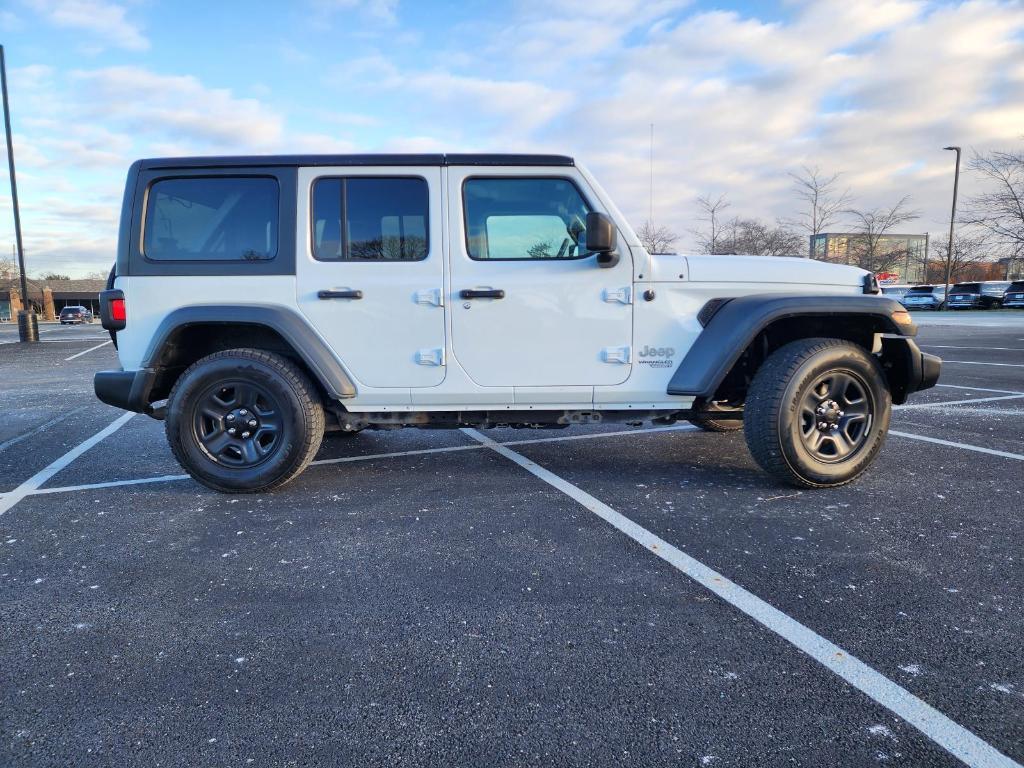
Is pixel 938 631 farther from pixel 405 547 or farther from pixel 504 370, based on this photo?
pixel 504 370

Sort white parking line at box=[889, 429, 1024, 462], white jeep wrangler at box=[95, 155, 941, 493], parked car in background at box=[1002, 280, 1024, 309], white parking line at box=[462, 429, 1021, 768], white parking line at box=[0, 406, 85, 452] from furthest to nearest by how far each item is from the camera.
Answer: parked car in background at box=[1002, 280, 1024, 309], white parking line at box=[0, 406, 85, 452], white parking line at box=[889, 429, 1024, 462], white jeep wrangler at box=[95, 155, 941, 493], white parking line at box=[462, 429, 1021, 768]

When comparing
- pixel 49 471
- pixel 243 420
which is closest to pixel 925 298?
pixel 243 420

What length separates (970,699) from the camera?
186 cm

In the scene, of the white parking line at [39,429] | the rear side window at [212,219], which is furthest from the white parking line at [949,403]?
the white parking line at [39,429]

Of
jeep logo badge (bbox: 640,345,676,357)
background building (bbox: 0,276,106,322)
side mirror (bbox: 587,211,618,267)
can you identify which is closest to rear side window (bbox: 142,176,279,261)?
side mirror (bbox: 587,211,618,267)

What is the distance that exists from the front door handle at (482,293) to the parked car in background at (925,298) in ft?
135

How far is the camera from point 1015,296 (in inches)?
1253

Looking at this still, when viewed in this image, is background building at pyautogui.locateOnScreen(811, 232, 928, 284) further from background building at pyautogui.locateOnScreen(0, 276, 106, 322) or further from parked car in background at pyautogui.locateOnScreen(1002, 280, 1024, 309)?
background building at pyautogui.locateOnScreen(0, 276, 106, 322)

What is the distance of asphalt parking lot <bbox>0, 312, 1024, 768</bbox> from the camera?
1.75 metres

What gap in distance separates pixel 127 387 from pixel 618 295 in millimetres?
3106

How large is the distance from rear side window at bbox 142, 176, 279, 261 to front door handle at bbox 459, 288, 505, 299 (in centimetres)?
123

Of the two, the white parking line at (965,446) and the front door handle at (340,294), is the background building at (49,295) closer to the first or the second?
the front door handle at (340,294)

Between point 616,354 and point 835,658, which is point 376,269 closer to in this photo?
point 616,354

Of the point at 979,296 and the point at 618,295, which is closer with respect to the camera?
the point at 618,295
